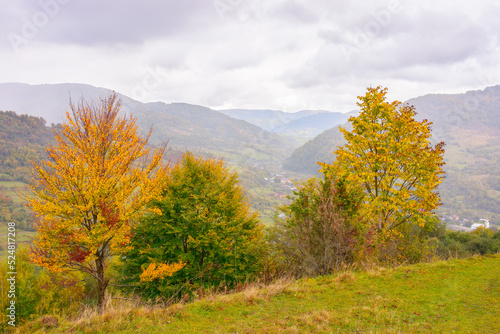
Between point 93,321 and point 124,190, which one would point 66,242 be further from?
point 93,321

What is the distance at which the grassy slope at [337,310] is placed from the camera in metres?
5.71

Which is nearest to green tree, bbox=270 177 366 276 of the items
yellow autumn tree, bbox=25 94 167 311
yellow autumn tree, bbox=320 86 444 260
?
yellow autumn tree, bbox=320 86 444 260

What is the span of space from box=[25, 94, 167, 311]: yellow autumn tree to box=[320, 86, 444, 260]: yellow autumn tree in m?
8.75

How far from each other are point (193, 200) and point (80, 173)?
26.1 feet

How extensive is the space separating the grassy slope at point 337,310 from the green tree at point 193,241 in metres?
6.72

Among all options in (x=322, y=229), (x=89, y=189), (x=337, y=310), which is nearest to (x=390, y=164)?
(x=322, y=229)

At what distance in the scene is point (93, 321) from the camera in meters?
6.10

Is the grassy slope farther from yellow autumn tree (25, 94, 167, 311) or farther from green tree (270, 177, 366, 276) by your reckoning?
yellow autumn tree (25, 94, 167, 311)

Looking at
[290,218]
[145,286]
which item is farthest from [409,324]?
[145,286]

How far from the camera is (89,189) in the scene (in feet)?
27.4

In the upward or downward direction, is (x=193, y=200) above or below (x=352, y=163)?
below

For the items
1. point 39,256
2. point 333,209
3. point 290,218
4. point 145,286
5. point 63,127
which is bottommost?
point 145,286

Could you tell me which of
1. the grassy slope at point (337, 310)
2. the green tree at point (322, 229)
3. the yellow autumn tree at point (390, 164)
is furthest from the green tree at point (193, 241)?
the grassy slope at point (337, 310)

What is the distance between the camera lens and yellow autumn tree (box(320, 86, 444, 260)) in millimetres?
12805
